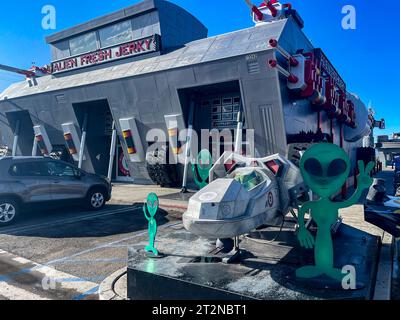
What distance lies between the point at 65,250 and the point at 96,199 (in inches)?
167

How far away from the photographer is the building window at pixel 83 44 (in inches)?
739

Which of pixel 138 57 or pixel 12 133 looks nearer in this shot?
pixel 138 57

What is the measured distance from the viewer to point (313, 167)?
3.94 m

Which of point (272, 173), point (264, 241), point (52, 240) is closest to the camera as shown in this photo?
point (272, 173)

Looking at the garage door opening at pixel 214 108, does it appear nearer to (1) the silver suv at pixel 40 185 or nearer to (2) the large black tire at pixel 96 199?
(2) the large black tire at pixel 96 199

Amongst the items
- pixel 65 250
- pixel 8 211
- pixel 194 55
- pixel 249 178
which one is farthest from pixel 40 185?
pixel 194 55

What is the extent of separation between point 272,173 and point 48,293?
12.8 feet

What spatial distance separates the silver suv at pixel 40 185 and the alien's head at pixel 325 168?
307 inches

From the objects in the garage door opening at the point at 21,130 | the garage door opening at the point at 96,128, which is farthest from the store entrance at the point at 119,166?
the garage door opening at the point at 21,130

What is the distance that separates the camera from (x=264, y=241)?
5516mm

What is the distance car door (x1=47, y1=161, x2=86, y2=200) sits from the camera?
9.13 meters
